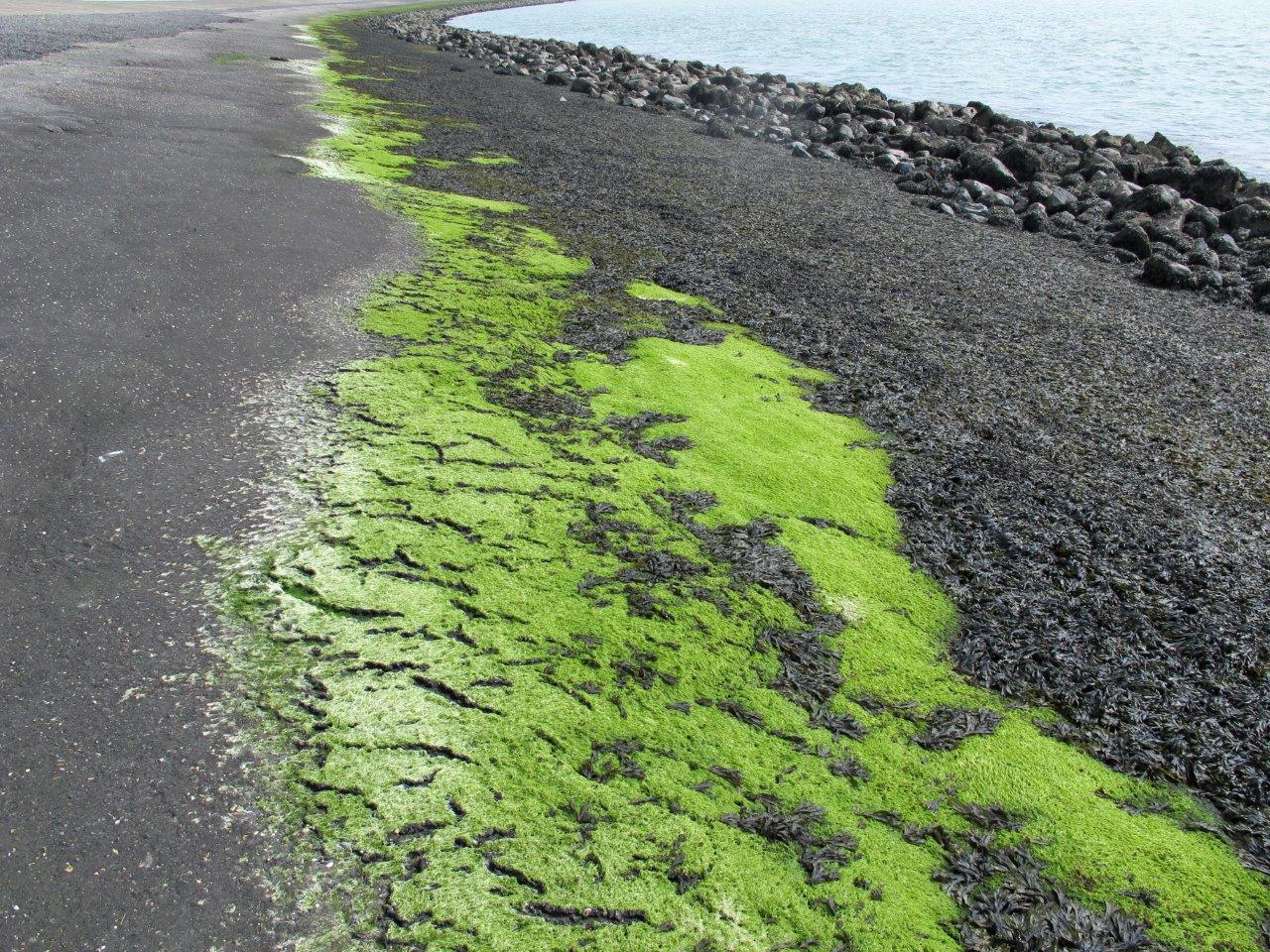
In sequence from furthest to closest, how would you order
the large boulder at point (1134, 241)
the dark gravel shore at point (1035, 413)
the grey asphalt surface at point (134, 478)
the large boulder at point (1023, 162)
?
the large boulder at point (1023, 162) < the large boulder at point (1134, 241) < the dark gravel shore at point (1035, 413) < the grey asphalt surface at point (134, 478)

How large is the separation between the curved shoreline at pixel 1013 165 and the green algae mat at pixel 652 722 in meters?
7.75

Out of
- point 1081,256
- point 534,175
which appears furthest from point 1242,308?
point 534,175

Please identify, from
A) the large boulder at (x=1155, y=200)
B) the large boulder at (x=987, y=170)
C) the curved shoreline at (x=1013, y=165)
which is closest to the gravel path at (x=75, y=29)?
the curved shoreline at (x=1013, y=165)

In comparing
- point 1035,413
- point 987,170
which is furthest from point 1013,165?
point 1035,413

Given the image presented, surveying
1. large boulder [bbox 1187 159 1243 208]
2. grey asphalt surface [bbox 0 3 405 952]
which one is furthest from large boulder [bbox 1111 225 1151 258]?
grey asphalt surface [bbox 0 3 405 952]

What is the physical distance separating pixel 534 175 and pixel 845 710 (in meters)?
9.53

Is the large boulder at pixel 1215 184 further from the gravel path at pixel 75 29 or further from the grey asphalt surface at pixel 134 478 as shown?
the gravel path at pixel 75 29

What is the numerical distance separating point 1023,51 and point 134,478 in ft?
141

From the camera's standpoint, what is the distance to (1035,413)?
5789 millimetres

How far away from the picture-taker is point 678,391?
5473 mm

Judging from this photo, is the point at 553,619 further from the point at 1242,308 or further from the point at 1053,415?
the point at 1242,308

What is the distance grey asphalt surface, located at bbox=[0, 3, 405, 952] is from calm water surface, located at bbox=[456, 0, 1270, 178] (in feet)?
62.5

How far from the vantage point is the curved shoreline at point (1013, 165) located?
10.4 meters

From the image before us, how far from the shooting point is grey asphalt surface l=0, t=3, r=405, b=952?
2229 millimetres
